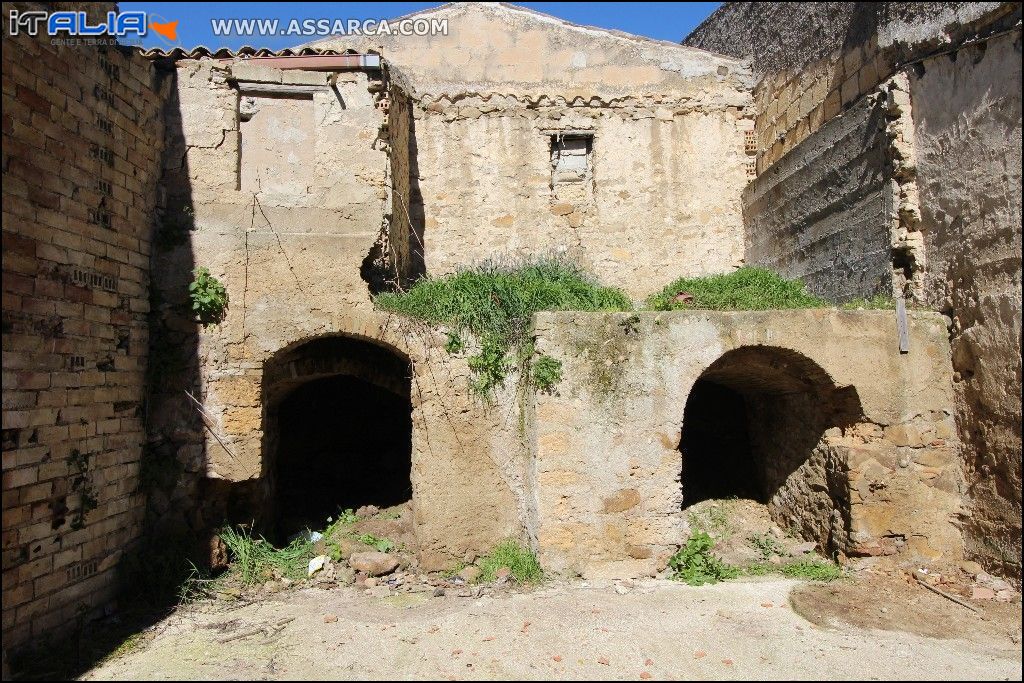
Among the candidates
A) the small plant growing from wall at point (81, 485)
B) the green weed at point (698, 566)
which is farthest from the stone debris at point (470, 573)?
the small plant growing from wall at point (81, 485)

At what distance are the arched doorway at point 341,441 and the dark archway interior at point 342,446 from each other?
0.05 ft

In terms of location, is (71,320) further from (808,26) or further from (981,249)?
(808,26)

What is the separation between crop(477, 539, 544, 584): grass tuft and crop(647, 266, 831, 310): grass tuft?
3121 mm

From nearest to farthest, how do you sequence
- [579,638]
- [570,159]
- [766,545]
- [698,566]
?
[579,638], [698,566], [766,545], [570,159]

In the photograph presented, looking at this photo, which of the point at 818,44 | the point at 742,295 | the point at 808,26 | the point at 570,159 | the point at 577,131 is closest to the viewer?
the point at 742,295

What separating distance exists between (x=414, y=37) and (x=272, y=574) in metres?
7.94

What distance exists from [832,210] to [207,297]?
290 inches

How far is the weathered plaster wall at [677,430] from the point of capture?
6672mm

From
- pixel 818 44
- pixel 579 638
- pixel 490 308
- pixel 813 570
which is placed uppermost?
pixel 818 44

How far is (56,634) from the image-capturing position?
5301mm

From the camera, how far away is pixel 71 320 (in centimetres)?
562

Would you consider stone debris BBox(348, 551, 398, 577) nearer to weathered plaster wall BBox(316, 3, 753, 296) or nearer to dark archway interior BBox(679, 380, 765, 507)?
dark archway interior BBox(679, 380, 765, 507)

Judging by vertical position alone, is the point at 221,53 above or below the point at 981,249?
above

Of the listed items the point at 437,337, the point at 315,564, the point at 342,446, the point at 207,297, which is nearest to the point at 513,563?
the point at 315,564
